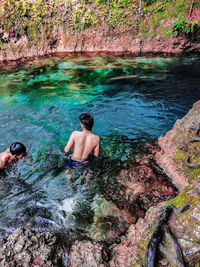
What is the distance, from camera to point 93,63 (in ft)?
35.6

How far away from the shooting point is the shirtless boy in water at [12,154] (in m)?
4.01

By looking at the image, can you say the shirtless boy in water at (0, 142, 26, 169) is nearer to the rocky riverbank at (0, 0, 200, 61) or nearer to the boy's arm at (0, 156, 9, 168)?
the boy's arm at (0, 156, 9, 168)


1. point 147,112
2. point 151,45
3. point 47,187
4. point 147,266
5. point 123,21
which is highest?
point 123,21

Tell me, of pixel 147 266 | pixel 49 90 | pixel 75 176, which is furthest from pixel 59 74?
pixel 147 266

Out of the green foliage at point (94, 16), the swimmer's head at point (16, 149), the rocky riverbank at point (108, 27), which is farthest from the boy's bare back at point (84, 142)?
the green foliage at point (94, 16)

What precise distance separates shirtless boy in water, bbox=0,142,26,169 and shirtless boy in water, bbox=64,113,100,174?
0.92 m

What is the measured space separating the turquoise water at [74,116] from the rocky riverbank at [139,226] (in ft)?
1.37

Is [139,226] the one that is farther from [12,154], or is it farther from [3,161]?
[3,161]

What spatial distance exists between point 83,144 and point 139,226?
201cm

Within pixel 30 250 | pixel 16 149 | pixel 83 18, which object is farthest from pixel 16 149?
pixel 83 18

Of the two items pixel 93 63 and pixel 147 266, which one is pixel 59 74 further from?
pixel 147 266

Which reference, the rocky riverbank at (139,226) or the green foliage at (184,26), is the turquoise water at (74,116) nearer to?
the rocky riverbank at (139,226)

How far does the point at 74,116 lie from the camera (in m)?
6.82

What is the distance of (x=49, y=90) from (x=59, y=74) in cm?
179
